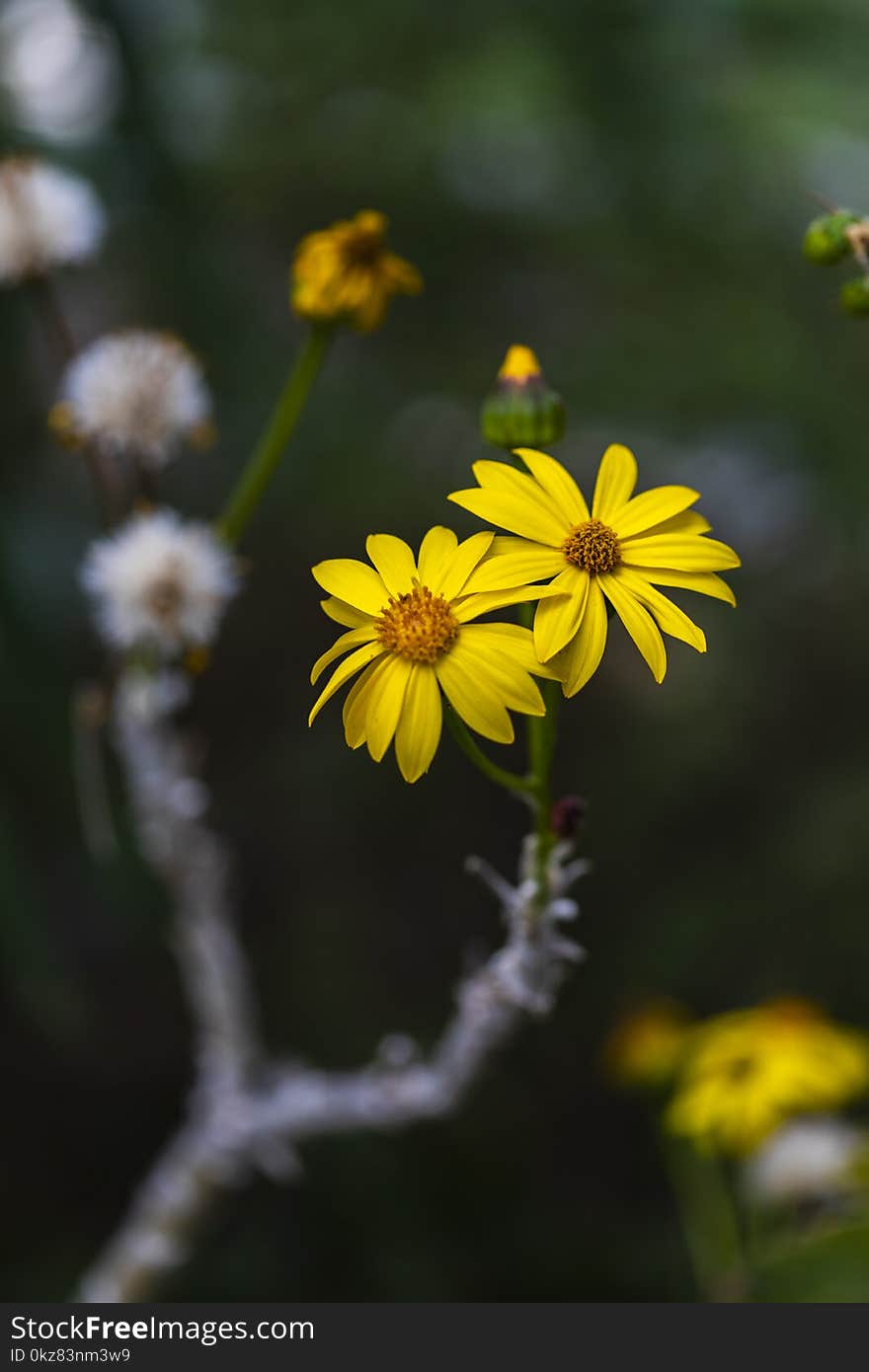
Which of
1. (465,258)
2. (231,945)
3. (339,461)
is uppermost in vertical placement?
(465,258)

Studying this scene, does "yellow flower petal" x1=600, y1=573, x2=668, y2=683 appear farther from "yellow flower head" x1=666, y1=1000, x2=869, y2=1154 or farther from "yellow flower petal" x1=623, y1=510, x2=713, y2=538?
"yellow flower head" x1=666, y1=1000, x2=869, y2=1154

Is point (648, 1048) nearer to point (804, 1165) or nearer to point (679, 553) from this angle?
point (804, 1165)

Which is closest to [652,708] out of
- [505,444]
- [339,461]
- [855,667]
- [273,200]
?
[855,667]

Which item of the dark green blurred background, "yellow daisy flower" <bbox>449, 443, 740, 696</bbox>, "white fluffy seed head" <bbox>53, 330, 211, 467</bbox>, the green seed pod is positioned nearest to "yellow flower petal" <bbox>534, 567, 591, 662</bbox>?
"yellow daisy flower" <bbox>449, 443, 740, 696</bbox>

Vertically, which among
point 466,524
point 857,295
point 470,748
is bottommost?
point 470,748

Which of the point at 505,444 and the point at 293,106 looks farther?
the point at 293,106

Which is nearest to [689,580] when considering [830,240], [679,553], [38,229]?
[679,553]

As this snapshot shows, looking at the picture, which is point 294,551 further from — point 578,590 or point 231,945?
point 578,590
